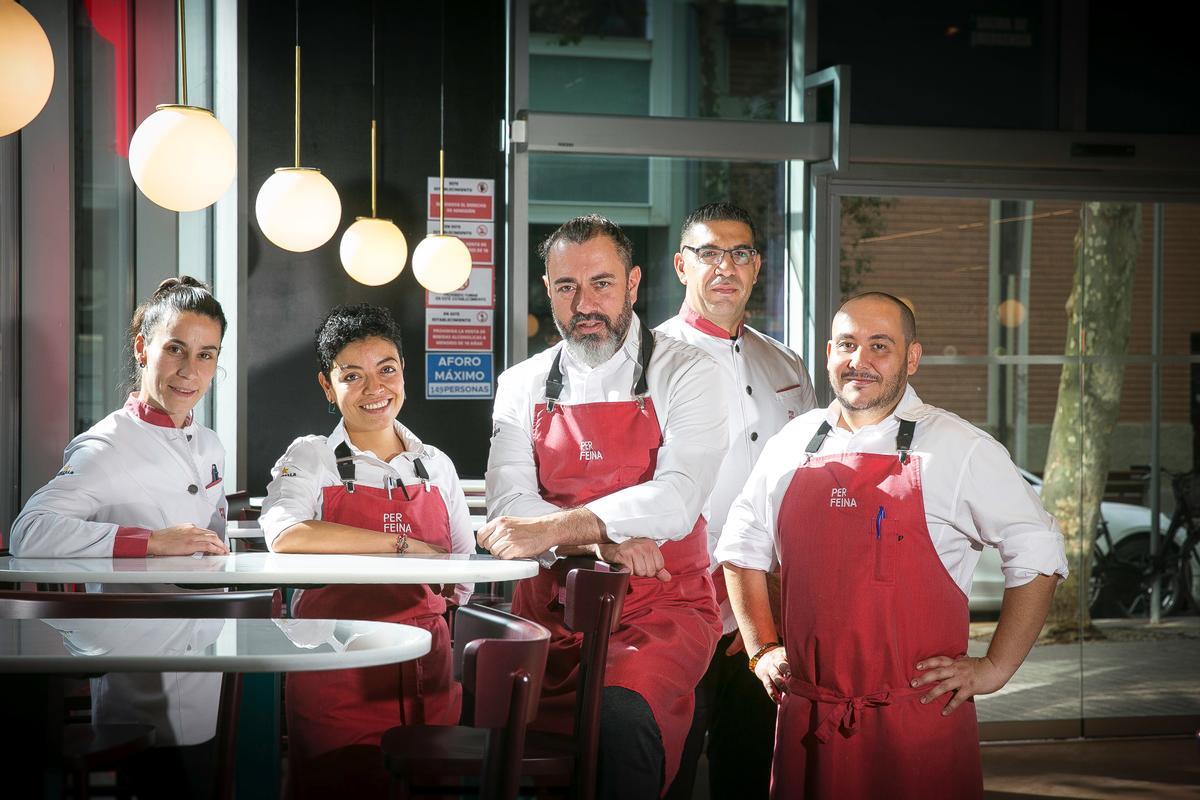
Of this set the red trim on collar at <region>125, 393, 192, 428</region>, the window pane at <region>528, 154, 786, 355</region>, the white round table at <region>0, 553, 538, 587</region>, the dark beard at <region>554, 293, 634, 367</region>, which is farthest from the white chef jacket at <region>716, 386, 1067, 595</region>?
the window pane at <region>528, 154, 786, 355</region>

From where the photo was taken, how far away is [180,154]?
10.8 ft

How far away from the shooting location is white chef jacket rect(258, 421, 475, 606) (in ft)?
9.88

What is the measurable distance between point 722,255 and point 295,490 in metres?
1.37

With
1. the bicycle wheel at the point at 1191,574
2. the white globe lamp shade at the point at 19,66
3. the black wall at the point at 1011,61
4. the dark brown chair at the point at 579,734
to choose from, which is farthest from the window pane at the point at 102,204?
the bicycle wheel at the point at 1191,574

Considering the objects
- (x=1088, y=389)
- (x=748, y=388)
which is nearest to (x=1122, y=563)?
(x=1088, y=389)

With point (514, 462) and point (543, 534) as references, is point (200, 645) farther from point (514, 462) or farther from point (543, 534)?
point (514, 462)

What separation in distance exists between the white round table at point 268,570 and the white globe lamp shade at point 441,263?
2.82m

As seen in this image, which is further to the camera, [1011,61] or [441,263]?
[441,263]

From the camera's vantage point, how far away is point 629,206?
5.20 metres

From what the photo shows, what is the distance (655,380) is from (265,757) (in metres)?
1.25

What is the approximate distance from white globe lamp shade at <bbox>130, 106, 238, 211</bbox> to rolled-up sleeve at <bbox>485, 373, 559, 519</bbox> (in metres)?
1.03

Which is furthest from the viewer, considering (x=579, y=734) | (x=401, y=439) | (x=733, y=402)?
(x=733, y=402)

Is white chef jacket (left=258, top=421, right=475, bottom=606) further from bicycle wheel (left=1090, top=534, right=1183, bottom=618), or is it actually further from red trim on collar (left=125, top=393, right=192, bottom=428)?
bicycle wheel (left=1090, top=534, right=1183, bottom=618)

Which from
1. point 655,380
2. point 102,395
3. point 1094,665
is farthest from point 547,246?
point 1094,665
